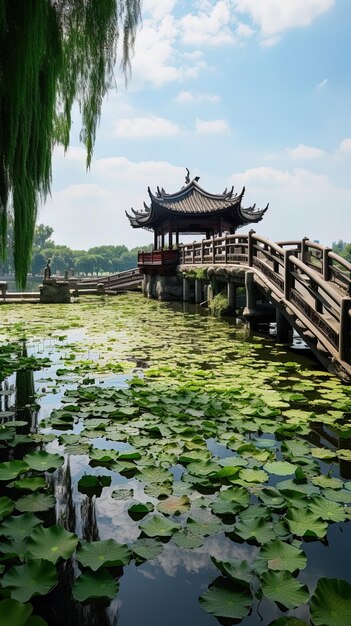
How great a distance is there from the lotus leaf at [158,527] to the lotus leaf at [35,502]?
1.70ft

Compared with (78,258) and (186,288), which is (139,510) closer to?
(186,288)

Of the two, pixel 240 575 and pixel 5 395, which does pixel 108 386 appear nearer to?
pixel 5 395

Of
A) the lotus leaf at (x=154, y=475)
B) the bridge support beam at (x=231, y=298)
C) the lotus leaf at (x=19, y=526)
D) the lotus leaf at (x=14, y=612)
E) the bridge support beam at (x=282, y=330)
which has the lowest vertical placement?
the lotus leaf at (x=154, y=475)

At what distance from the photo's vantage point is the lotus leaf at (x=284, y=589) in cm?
162

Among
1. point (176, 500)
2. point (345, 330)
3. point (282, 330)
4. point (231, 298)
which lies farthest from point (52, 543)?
point (231, 298)

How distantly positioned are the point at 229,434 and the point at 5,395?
2.45 meters

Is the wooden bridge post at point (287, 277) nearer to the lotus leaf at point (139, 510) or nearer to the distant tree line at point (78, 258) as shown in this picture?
the lotus leaf at point (139, 510)

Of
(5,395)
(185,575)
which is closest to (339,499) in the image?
(185,575)

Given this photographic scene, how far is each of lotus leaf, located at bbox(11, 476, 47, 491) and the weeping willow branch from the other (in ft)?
6.41

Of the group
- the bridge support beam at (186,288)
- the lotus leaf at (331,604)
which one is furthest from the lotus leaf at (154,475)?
the bridge support beam at (186,288)

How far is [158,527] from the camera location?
6.90ft

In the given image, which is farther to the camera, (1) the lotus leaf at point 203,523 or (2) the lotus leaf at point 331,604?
(1) the lotus leaf at point 203,523

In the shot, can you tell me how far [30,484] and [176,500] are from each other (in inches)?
31.8

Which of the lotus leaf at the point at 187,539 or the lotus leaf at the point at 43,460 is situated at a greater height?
the lotus leaf at the point at 43,460
